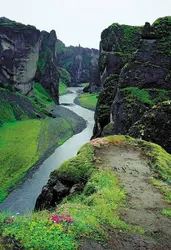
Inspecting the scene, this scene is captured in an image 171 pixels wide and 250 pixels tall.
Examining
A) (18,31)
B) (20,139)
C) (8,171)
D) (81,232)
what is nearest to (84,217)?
(81,232)

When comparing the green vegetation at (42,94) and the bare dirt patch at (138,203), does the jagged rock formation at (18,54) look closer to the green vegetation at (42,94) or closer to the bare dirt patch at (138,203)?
the green vegetation at (42,94)

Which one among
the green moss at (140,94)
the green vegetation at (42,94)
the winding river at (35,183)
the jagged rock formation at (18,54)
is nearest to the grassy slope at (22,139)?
the winding river at (35,183)

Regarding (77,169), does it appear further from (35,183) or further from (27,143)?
(27,143)

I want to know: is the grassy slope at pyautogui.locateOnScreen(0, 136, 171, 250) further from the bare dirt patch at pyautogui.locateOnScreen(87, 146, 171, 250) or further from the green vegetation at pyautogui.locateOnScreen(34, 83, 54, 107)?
the green vegetation at pyautogui.locateOnScreen(34, 83, 54, 107)

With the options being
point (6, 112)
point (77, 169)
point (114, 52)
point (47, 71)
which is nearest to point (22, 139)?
point (6, 112)

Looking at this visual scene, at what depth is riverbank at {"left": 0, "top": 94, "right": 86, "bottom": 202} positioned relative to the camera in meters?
41.2

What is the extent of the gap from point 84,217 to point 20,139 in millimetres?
50427

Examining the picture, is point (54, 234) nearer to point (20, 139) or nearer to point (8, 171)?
point (8, 171)

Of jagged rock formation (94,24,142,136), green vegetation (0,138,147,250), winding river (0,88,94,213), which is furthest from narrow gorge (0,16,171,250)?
jagged rock formation (94,24,142,136)

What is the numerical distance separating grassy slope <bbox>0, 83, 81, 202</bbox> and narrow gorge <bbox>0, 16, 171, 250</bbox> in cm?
21

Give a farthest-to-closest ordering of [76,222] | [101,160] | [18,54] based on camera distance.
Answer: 1. [18,54]
2. [101,160]
3. [76,222]

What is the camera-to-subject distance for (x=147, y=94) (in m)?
44.9

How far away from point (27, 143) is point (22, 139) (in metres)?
3.11

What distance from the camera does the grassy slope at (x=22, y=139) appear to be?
42.1m
